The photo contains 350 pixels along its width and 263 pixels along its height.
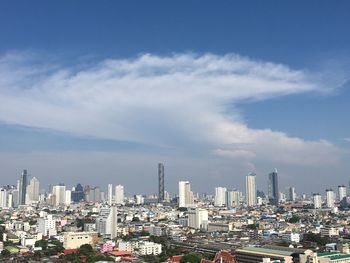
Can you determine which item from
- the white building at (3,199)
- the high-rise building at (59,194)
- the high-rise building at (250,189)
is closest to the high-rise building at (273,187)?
the high-rise building at (250,189)

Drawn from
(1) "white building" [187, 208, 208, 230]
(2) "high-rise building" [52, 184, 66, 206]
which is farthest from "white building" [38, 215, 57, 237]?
(2) "high-rise building" [52, 184, 66, 206]

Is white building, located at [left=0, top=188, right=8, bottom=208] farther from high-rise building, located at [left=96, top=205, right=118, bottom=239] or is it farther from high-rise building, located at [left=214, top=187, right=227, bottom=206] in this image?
high-rise building, located at [left=96, top=205, right=118, bottom=239]

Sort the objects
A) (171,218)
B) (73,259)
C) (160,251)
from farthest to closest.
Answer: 1. (171,218)
2. (160,251)
3. (73,259)

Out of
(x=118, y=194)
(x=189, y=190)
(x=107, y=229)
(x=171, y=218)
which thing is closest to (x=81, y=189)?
(x=118, y=194)

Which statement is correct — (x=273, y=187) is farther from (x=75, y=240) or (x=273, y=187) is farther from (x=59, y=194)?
(x=75, y=240)

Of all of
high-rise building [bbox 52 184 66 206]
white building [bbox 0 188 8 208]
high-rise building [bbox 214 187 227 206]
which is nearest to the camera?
white building [bbox 0 188 8 208]

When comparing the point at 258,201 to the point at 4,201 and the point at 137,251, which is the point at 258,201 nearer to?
the point at 4,201
